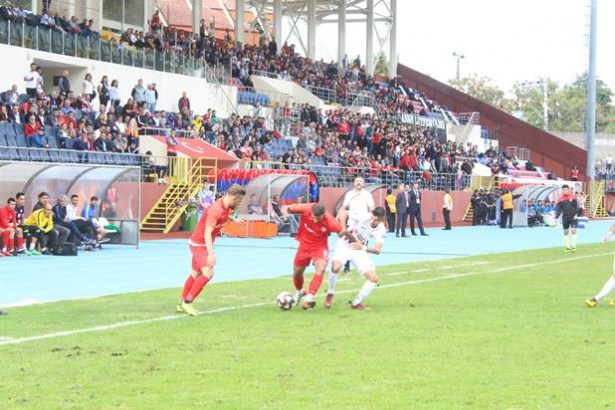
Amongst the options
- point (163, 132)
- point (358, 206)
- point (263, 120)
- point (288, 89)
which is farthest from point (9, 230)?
point (288, 89)

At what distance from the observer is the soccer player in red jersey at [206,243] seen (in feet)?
50.9

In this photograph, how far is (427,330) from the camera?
14305 millimetres

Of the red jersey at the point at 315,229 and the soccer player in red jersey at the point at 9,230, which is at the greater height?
the red jersey at the point at 315,229

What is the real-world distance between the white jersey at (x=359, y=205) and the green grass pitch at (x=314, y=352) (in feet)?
4.41

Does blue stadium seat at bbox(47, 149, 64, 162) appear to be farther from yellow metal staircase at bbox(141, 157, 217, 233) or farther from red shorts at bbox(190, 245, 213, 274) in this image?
red shorts at bbox(190, 245, 213, 274)

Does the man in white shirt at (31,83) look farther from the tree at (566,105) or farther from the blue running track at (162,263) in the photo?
the tree at (566,105)

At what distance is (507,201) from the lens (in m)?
51.6

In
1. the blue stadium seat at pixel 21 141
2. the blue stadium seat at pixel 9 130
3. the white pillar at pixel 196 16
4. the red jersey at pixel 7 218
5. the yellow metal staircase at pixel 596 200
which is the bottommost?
the yellow metal staircase at pixel 596 200

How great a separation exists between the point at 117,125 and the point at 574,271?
19.1 m

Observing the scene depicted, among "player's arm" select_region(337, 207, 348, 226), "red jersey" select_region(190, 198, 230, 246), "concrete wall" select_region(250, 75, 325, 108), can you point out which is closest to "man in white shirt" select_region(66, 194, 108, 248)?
"player's arm" select_region(337, 207, 348, 226)

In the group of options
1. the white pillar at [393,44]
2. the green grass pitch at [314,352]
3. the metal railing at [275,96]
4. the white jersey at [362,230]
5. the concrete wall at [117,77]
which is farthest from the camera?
the white pillar at [393,44]

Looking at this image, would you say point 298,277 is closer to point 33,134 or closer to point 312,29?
point 33,134

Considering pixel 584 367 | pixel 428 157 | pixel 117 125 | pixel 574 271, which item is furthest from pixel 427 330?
pixel 428 157

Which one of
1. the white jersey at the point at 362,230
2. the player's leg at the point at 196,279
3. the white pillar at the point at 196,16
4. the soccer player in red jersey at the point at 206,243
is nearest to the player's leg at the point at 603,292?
the white jersey at the point at 362,230
